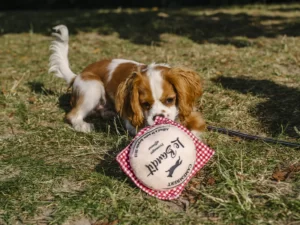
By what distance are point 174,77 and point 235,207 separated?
5.76ft

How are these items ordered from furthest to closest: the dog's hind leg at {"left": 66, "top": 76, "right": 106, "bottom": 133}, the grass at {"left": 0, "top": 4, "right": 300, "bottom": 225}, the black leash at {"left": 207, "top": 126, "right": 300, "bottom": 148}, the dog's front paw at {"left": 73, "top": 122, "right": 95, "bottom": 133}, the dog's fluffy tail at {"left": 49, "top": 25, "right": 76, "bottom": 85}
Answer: the dog's fluffy tail at {"left": 49, "top": 25, "right": 76, "bottom": 85}
the dog's hind leg at {"left": 66, "top": 76, "right": 106, "bottom": 133}
the dog's front paw at {"left": 73, "top": 122, "right": 95, "bottom": 133}
the black leash at {"left": 207, "top": 126, "right": 300, "bottom": 148}
the grass at {"left": 0, "top": 4, "right": 300, "bottom": 225}

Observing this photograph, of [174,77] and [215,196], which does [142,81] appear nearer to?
[174,77]

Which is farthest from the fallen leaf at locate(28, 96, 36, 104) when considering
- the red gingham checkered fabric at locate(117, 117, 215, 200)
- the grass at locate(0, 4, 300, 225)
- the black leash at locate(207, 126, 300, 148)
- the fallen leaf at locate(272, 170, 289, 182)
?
the fallen leaf at locate(272, 170, 289, 182)

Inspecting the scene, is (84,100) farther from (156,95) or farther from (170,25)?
(170,25)

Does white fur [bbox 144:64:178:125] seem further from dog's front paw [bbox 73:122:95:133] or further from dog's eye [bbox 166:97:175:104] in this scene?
dog's front paw [bbox 73:122:95:133]

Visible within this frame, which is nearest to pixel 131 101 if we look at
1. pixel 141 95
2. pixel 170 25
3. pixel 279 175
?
pixel 141 95

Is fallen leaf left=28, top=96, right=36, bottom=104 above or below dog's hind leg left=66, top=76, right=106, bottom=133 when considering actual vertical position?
below

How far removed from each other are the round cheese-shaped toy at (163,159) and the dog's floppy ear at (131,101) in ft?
3.25

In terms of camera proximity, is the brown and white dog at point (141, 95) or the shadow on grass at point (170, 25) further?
the shadow on grass at point (170, 25)

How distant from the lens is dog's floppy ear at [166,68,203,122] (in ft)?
14.7

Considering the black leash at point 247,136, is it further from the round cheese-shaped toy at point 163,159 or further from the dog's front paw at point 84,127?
the dog's front paw at point 84,127

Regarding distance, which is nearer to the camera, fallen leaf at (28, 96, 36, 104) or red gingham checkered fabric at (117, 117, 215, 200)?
red gingham checkered fabric at (117, 117, 215, 200)

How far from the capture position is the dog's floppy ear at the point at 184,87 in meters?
4.48

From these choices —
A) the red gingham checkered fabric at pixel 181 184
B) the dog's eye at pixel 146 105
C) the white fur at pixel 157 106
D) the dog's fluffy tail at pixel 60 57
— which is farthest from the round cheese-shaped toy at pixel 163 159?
the dog's fluffy tail at pixel 60 57
